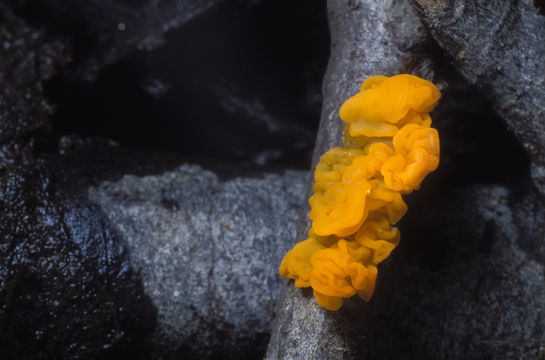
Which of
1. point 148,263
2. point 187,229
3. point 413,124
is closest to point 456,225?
point 413,124

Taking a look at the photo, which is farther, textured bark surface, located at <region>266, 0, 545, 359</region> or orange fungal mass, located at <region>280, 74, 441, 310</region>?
textured bark surface, located at <region>266, 0, 545, 359</region>

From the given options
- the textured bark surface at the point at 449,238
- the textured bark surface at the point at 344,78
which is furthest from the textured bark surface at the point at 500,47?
the textured bark surface at the point at 344,78

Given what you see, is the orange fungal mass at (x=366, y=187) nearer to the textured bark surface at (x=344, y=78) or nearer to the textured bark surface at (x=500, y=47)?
the textured bark surface at (x=344, y=78)

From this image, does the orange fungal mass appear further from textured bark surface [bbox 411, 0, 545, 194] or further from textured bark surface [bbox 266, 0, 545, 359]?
textured bark surface [bbox 411, 0, 545, 194]

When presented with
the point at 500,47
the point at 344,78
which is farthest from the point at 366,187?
the point at 500,47

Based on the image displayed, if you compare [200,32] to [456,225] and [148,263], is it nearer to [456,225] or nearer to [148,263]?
[148,263]

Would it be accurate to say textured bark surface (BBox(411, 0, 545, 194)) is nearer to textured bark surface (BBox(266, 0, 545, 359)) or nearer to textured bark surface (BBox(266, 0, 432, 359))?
textured bark surface (BBox(266, 0, 545, 359))

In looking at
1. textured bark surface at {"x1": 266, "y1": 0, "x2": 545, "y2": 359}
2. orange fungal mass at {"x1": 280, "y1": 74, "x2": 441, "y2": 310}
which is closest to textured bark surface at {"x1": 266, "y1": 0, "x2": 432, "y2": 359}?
textured bark surface at {"x1": 266, "y1": 0, "x2": 545, "y2": 359}

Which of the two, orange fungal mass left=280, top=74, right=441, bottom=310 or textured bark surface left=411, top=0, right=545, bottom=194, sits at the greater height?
textured bark surface left=411, top=0, right=545, bottom=194
